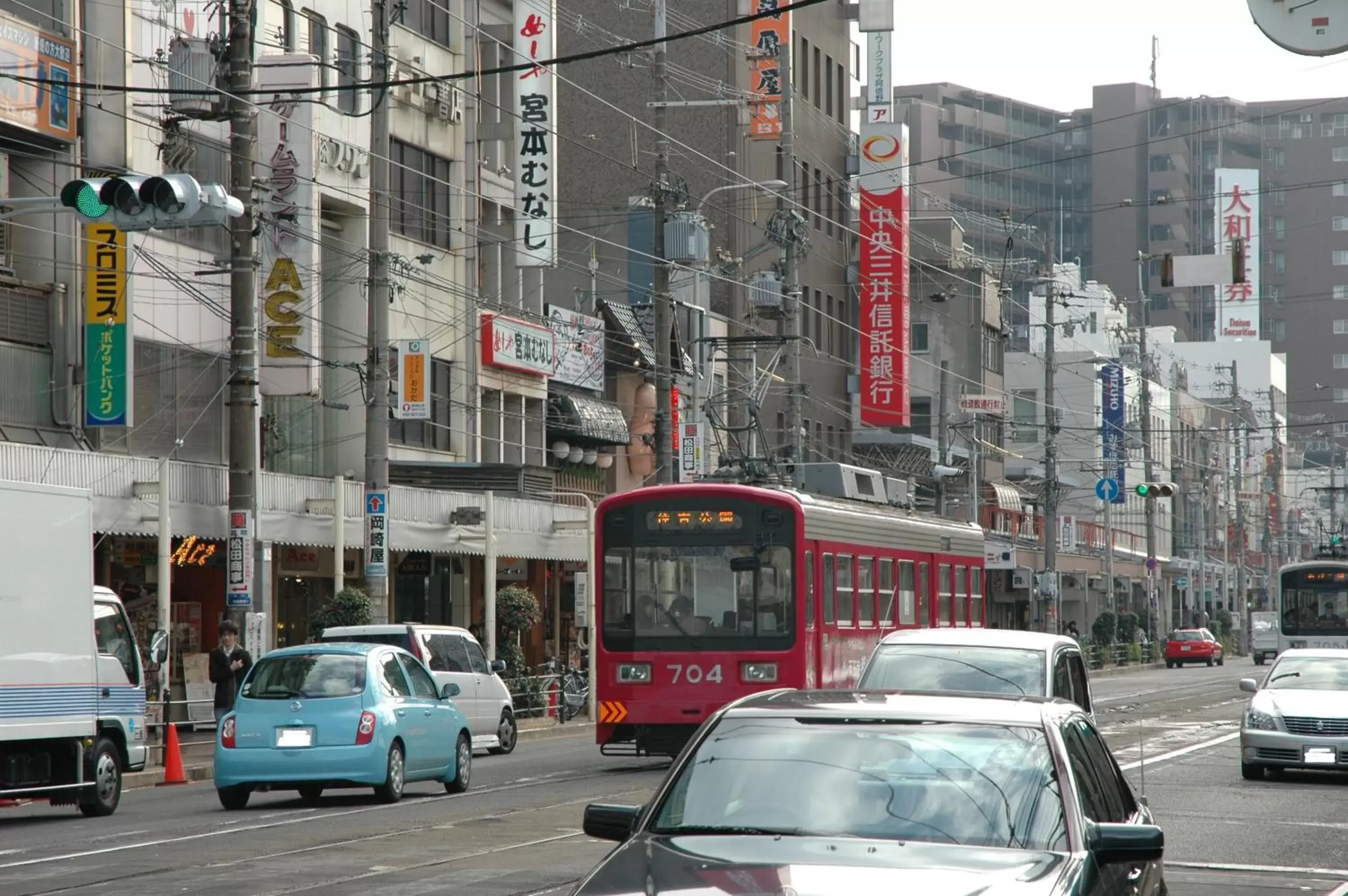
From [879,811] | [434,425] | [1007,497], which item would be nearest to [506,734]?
[434,425]

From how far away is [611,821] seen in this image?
758 centimetres

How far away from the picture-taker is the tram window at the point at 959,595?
103 ft

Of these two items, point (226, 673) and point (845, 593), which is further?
point (226, 673)

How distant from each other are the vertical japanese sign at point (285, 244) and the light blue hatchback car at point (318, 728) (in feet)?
49.5

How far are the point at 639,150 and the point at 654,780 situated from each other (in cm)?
4399

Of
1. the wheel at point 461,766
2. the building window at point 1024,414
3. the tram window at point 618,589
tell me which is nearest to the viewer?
the wheel at point 461,766

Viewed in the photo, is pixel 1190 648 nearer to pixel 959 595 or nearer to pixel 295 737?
pixel 959 595

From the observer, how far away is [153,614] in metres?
34.3

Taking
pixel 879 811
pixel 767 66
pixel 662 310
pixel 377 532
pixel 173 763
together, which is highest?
pixel 767 66

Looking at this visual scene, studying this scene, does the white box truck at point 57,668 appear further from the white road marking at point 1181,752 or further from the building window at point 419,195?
the building window at point 419,195

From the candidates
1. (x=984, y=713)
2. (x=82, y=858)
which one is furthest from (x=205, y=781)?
(x=984, y=713)

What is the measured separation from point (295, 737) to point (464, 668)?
31.2 feet

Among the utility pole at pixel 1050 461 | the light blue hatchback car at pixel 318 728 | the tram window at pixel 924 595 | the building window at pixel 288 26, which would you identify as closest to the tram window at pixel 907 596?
the tram window at pixel 924 595

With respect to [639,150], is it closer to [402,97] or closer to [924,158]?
[402,97]
